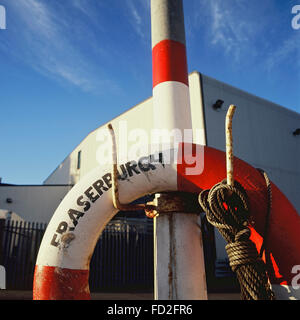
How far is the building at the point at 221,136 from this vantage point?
35.7 ft

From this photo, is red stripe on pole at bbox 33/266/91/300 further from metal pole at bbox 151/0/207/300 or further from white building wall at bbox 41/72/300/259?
white building wall at bbox 41/72/300/259

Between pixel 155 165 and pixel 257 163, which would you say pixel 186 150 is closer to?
pixel 155 165

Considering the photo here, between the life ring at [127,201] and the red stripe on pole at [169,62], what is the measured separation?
1468mm

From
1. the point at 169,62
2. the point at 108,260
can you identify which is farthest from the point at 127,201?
the point at 108,260

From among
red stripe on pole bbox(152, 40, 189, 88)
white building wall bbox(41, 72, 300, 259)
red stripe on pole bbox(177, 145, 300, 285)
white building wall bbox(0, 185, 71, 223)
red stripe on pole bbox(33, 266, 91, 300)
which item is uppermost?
white building wall bbox(41, 72, 300, 259)

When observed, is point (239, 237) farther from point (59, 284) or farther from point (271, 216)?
point (59, 284)

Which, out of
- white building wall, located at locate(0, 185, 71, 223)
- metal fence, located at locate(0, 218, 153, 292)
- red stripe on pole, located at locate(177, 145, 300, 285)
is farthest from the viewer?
white building wall, located at locate(0, 185, 71, 223)

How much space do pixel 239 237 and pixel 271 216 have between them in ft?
1.34

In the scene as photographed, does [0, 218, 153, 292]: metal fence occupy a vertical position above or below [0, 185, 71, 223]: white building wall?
below

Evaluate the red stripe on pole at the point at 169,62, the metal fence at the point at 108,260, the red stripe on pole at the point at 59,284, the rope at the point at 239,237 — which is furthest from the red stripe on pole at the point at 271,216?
the metal fence at the point at 108,260

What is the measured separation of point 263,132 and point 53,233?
12.1 metres

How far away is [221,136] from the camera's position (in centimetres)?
1096

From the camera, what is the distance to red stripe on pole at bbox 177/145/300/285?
1.95 m

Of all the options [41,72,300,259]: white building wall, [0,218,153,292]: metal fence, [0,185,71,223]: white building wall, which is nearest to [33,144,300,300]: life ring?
[0,218,153,292]: metal fence
